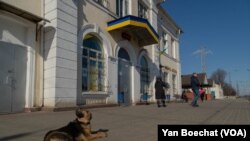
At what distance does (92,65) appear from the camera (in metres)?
12.8

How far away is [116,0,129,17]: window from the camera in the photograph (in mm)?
15859

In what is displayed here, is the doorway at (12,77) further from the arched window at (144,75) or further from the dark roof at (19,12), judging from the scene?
the arched window at (144,75)

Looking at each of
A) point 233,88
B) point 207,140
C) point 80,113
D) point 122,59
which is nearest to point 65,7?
point 122,59

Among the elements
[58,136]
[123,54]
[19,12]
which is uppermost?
[19,12]

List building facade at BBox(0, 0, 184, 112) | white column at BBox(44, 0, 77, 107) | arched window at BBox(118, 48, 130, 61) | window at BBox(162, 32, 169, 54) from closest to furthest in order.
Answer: building facade at BBox(0, 0, 184, 112), white column at BBox(44, 0, 77, 107), arched window at BBox(118, 48, 130, 61), window at BBox(162, 32, 169, 54)

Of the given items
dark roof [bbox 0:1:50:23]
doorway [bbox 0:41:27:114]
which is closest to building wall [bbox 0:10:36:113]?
doorway [bbox 0:41:27:114]

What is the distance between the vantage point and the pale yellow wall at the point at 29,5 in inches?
371

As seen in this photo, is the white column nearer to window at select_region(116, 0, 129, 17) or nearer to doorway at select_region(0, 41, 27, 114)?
doorway at select_region(0, 41, 27, 114)

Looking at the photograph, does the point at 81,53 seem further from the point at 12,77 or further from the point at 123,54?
the point at 123,54

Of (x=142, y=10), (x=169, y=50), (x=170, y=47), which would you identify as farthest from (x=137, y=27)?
(x=170, y=47)

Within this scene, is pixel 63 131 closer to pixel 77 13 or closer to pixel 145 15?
pixel 77 13

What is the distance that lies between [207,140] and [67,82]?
24.7 ft

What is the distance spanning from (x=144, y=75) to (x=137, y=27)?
466 centimetres

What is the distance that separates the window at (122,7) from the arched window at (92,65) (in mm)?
3258
